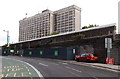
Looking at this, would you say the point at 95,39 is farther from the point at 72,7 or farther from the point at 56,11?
the point at 56,11

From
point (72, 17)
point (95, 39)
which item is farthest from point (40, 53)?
point (72, 17)

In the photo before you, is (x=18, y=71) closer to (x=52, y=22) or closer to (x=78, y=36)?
(x=78, y=36)

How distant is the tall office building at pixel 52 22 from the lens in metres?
113

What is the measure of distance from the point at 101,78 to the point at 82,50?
1602cm

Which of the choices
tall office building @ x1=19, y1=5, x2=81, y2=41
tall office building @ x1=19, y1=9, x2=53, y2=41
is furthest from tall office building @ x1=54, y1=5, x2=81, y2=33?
tall office building @ x1=19, y1=9, x2=53, y2=41

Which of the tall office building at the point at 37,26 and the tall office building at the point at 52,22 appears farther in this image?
the tall office building at the point at 37,26

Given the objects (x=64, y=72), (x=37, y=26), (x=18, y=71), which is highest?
(x=37, y=26)

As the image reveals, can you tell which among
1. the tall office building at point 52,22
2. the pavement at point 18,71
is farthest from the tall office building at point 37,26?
the pavement at point 18,71

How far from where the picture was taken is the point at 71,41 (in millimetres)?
28719

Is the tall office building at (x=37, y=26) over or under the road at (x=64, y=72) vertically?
over

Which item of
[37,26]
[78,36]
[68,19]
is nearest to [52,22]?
[68,19]

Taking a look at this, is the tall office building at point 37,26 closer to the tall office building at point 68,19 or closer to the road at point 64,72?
the tall office building at point 68,19

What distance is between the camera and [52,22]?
126m

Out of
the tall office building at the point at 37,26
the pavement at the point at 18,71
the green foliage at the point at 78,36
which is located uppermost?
the tall office building at the point at 37,26
